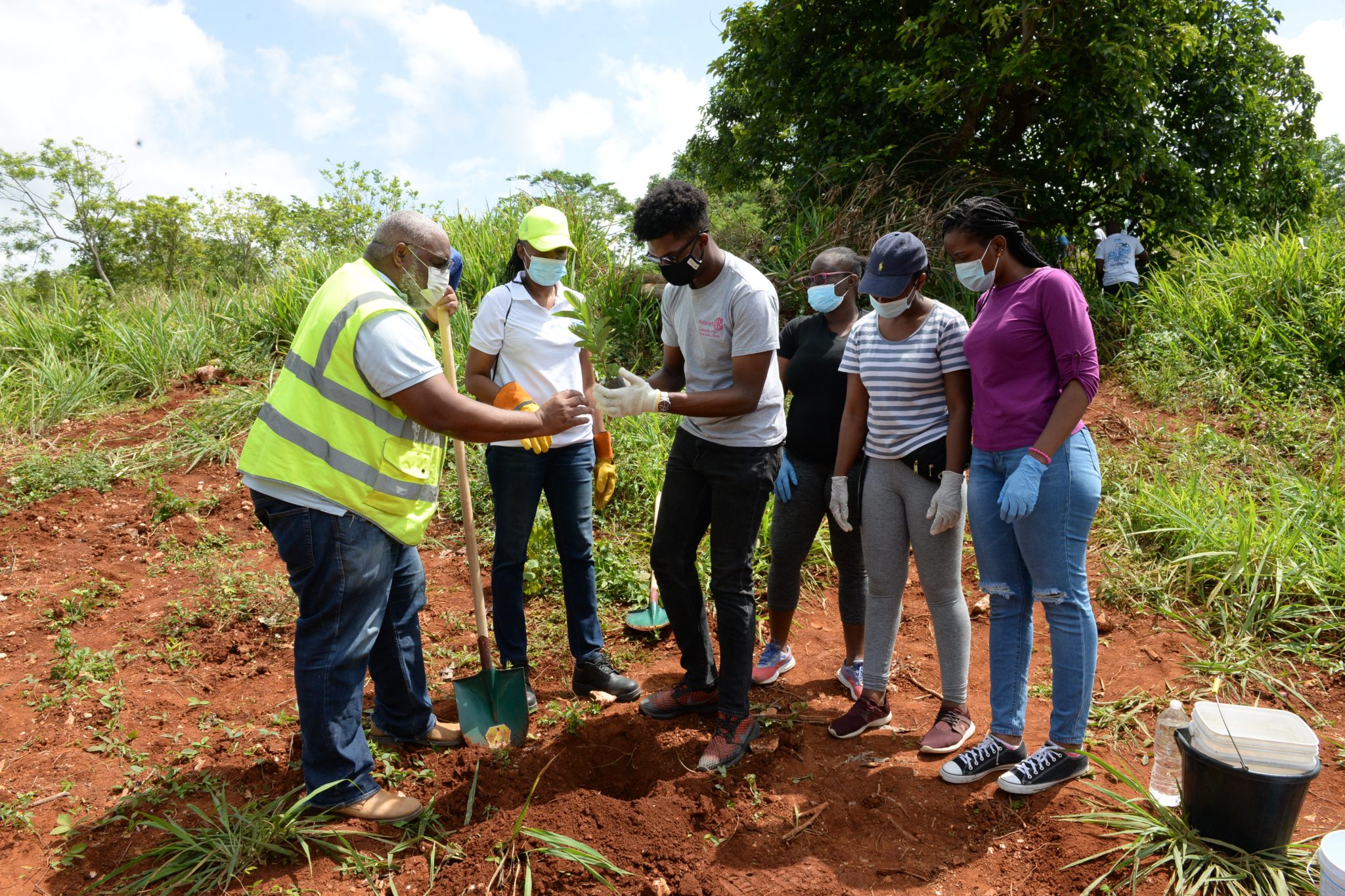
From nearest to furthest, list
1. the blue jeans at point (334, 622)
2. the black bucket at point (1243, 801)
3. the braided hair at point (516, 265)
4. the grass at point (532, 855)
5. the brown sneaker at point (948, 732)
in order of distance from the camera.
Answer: the black bucket at point (1243, 801), the grass at point (532, 855), the blue jeans at point (334, 622), the brown sneaker at point (948, 732), the braided hair at point (516, 265)

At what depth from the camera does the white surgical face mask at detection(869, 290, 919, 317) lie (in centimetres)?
286

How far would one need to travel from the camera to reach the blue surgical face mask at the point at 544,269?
130 inches

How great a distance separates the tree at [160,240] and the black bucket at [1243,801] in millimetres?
27938

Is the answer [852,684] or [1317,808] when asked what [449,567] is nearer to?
[852,684]

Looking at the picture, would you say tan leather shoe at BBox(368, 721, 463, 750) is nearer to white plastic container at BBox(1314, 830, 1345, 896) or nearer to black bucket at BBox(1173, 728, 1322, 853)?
black bucket at BBox(1173, 728, 1322, 853)

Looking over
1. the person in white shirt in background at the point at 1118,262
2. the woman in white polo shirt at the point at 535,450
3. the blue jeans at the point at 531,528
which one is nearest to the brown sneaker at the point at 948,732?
the woman in white polo shirt at the point at 535,450

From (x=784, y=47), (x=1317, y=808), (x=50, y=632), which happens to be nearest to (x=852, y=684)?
(x=1317, y=808)

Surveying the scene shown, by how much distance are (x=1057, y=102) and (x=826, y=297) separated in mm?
6679

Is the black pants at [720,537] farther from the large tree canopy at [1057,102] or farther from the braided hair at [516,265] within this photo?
the large tree canopy at [1057,102]

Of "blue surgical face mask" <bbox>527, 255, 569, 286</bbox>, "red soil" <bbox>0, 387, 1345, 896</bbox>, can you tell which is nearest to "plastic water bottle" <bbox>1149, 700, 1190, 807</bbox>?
"red soil" <bbox>0, 387, 1345, 896</bbox>

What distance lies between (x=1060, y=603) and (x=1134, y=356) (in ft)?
17.8

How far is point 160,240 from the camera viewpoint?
25.4m

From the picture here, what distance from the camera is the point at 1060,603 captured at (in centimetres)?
258

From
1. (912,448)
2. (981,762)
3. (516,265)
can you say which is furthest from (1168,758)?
(516,265)
